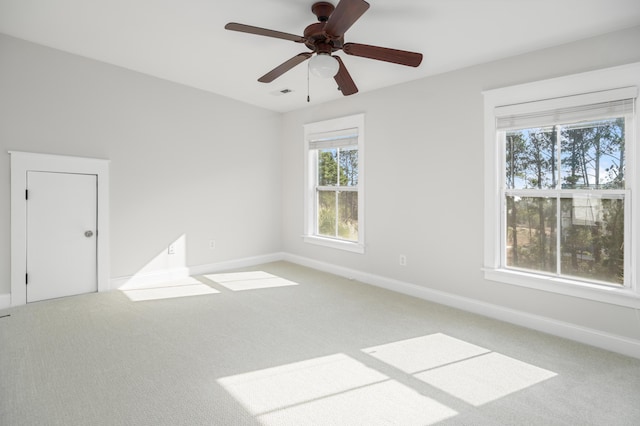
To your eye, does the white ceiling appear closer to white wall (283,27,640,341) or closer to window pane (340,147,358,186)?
white wall (283,27,640,341)

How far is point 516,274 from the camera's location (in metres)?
3.37

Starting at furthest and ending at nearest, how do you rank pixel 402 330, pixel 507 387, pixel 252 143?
1. pixel 252 143
2. pixel 402 330
3. pixel 507 387

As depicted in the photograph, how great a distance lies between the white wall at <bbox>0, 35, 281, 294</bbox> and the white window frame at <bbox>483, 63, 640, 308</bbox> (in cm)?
356

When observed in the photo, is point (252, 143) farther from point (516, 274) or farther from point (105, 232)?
point (516, 274)

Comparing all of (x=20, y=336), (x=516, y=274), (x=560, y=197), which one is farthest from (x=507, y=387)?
(x=20, y=336)

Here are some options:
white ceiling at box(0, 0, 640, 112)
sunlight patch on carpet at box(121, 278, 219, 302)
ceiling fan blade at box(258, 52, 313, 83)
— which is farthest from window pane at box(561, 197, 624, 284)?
sunlight patch on carpet at box(121, 278, 219, 302)

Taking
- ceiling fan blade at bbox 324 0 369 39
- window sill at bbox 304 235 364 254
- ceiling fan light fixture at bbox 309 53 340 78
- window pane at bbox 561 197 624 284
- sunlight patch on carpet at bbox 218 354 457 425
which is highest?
ceiling fan blade at bbox 324 0 369 39

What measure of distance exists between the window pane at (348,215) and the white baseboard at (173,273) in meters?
1.51

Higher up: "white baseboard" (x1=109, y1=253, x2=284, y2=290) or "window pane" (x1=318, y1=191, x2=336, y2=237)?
"window pane" (x1=318, y1=191, x2=336, y2=237)

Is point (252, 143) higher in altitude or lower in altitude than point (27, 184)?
higher

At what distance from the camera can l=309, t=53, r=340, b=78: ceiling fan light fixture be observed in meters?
2.59

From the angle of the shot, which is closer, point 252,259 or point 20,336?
point 20,336

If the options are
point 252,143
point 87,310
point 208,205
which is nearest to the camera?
point 87,310

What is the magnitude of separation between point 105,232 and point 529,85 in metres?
4.82
